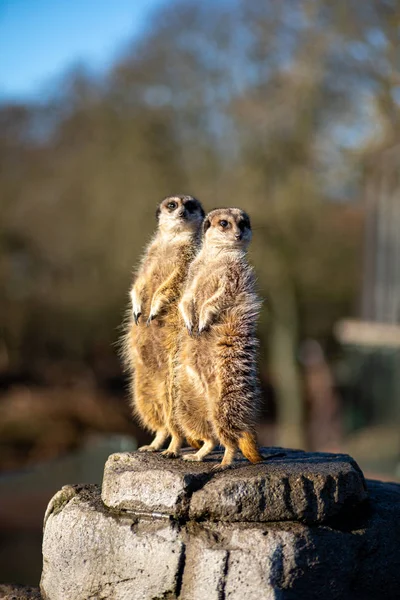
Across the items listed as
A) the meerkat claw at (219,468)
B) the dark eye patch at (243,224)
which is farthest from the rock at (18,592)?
the dark eye patch at (243,224)

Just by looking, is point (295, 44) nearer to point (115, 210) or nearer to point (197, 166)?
point (197, 166)

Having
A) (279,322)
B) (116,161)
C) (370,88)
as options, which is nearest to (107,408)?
(279,322)

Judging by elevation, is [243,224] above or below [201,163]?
below

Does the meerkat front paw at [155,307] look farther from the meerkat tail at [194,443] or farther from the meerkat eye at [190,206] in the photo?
the meerkat tail at [194,443]

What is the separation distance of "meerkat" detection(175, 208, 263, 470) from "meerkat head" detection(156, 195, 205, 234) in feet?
0.97

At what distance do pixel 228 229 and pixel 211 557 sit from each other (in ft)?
5.20

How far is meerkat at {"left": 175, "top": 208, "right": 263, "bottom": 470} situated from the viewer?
12.9 ft

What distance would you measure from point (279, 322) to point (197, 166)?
13.8ft

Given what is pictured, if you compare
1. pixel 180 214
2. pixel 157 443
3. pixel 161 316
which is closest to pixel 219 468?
pixel 157 443

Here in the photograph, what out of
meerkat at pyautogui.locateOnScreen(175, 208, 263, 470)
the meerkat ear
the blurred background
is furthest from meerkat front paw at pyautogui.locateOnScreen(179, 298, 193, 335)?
the blurred background

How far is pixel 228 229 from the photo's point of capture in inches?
163

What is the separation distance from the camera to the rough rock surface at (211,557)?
3.52 metres

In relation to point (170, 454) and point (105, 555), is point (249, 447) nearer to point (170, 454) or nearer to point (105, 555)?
point (170, 454)

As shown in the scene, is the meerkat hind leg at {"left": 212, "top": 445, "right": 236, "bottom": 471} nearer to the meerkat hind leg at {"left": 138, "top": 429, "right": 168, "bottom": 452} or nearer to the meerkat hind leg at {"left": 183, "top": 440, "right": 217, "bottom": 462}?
the meerkat hind leg at {"left": 183, "top": 440, "right": 217, "bottom": 462}
